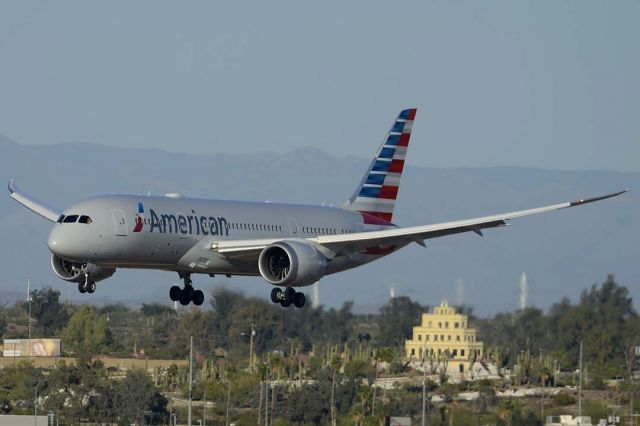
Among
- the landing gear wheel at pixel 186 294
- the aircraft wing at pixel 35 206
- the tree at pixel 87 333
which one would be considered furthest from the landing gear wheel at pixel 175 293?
the tree at pixel 87 333

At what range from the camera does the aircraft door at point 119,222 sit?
72.8 m

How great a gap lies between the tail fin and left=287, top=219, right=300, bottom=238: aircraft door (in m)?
6.55

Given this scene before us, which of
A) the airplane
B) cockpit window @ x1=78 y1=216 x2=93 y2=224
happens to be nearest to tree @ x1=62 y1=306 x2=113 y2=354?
the airplane

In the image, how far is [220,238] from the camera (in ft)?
254

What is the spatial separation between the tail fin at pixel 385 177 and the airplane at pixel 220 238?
1.87 meters

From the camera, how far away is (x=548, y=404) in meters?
146

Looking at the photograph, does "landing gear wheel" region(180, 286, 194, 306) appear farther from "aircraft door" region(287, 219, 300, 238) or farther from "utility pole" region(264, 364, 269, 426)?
"utility pole" region(264, 364, 269, 426)

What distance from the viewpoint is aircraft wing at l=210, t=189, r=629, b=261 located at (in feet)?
251

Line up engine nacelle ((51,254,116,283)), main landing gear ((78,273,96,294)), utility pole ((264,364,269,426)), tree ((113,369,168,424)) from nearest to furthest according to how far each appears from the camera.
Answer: main landing gear ((78,273,96,294)) → engine nacelle ((51,254,116,283)) → utility pole ((264,364,269,426)) → tree ((113,369,168,424))

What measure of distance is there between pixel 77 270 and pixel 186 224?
5309 millimetres

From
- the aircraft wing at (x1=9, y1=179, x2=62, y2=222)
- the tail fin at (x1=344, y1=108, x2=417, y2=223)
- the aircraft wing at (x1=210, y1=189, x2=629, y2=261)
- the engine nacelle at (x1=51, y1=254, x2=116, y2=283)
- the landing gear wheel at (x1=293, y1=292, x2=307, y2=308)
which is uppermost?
the tail fin at (x1=344, y1=108, x2=417, y2=223)

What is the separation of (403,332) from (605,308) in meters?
61.7

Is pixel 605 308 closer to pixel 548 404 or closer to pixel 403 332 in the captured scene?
pixel 548 404

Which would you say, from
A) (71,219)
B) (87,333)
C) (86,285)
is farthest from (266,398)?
(71,219)
